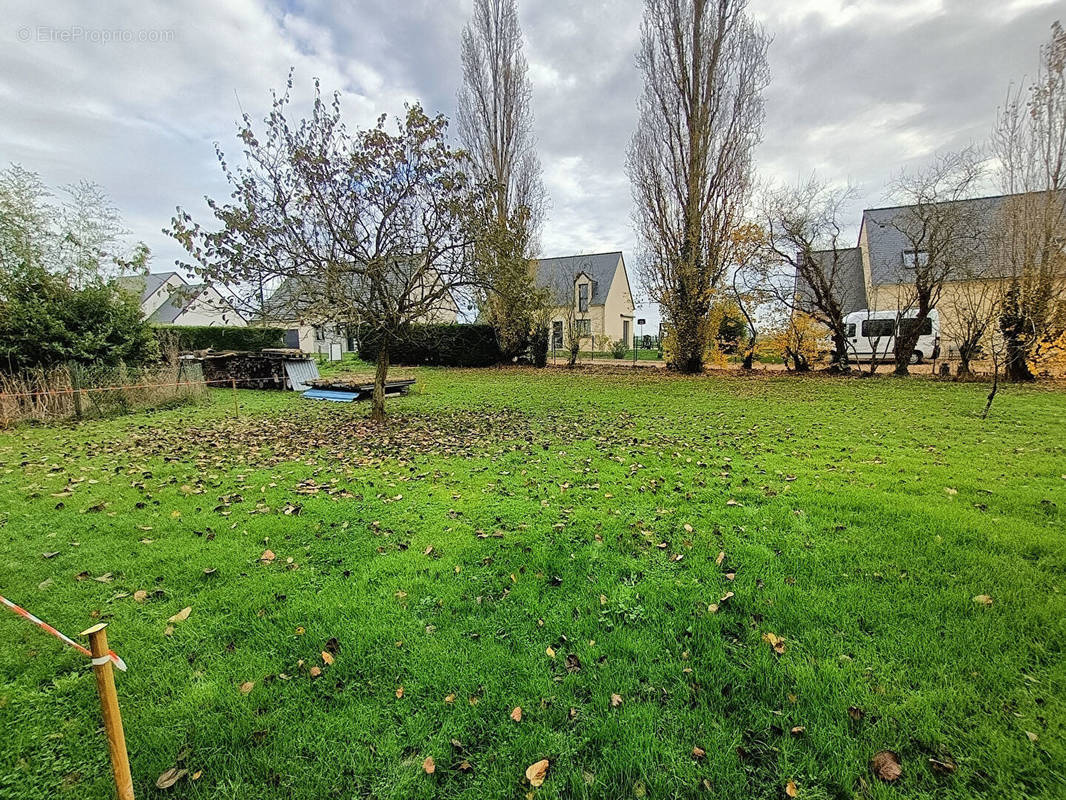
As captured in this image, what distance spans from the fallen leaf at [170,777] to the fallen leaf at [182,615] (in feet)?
3.74

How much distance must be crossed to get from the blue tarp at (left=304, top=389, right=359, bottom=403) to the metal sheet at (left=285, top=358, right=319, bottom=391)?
9.15 feet

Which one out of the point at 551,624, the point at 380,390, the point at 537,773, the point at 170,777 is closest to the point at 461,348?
the point at 380,390

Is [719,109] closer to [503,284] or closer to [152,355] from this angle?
[503,284]

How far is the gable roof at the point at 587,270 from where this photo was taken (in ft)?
102

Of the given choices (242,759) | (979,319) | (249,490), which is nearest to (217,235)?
(249,490)

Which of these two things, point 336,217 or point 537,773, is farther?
point 336,217

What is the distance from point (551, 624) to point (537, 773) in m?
0.91

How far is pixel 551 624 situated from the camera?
2658 mm

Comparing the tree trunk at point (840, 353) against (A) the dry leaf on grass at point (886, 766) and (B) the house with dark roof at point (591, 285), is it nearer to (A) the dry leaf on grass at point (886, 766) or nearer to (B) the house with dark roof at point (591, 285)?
(B) the house with dark roof at point (591, 285)

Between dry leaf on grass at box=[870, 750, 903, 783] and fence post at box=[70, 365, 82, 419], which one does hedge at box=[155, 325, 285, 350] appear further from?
dry leaf on grass at box=[870, 750, 903, 783]

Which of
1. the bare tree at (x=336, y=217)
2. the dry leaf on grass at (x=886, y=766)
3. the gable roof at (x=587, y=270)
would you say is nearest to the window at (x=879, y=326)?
the gable roof at (x=587, y=270)

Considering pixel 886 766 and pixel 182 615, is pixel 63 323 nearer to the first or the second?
pixel 182 615

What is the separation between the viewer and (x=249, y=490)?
4812mm

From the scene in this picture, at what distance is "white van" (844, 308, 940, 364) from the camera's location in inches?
710
